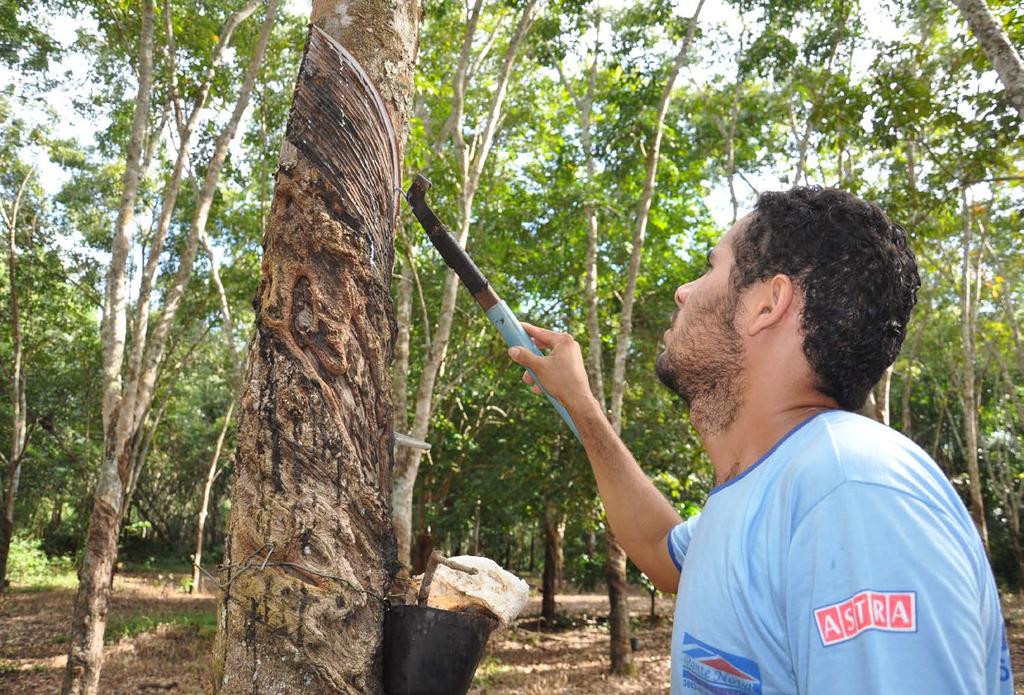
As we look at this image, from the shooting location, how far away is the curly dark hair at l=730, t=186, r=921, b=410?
118 centimetres

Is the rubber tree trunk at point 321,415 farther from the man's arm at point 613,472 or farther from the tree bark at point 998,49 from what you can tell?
the tree bark at point 998,49

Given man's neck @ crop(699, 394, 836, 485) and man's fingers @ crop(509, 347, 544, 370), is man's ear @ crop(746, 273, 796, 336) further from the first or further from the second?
man's fingers @ crop(509, 347, 544, 370)

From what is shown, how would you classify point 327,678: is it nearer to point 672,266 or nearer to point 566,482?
point 566,482

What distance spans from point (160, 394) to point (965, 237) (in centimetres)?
1899

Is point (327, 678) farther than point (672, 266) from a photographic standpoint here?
No

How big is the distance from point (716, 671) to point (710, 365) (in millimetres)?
528

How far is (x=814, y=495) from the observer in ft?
3.02

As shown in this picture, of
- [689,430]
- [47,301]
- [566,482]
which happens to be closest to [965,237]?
[689,430]

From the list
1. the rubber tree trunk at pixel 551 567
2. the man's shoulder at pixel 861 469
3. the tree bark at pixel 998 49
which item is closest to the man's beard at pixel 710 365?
the man's shoulder at pixel 861 469

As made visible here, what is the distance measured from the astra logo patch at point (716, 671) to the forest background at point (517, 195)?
4671 millimetres

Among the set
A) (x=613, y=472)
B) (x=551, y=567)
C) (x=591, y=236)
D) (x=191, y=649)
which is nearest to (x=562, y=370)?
(x=613, y=472)

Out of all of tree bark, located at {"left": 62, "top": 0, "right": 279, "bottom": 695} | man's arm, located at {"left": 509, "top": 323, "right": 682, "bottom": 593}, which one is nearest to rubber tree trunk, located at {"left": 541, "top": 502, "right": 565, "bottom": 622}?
tree bark, located at {"left": 62, "top": 0, "right": 279, "bottom": 695}

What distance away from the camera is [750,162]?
15.4 meters

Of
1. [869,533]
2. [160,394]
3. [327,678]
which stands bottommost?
[327,678]
